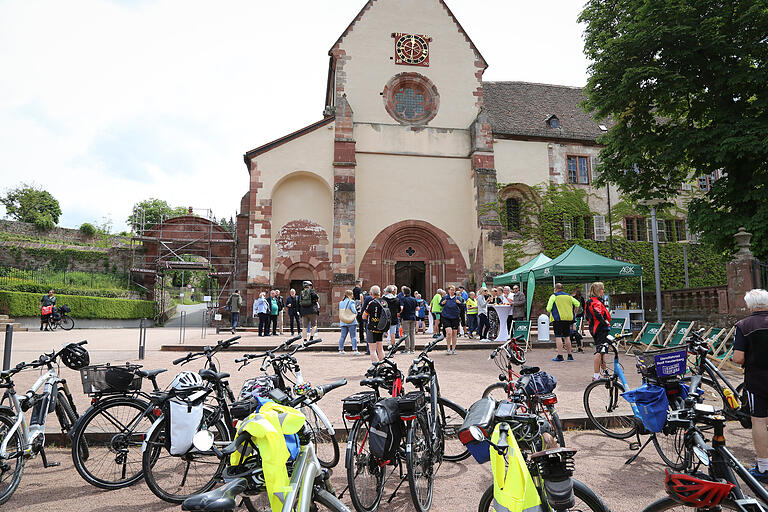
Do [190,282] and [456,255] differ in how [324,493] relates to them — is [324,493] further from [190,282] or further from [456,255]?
[190,282]

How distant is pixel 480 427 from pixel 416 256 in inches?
834

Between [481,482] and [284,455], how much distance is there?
2.67 m

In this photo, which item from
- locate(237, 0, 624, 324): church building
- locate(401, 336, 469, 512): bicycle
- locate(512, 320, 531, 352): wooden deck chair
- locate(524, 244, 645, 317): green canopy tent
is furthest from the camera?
locate(237, 0, 624, 324): church building

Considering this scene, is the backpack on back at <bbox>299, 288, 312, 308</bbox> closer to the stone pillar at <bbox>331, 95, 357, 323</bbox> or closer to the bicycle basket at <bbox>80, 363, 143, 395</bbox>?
the stone pillar at <bbox>331, 95, 357, 323</bbox>

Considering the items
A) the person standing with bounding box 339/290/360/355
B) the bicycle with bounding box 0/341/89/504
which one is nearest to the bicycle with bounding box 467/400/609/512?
the bicycle with bounding box 0/341/89/504

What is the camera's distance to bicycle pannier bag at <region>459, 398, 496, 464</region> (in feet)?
8.05

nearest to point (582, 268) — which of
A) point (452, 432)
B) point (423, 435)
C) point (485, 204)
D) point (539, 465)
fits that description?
point (485, 204)

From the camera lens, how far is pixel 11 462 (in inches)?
166

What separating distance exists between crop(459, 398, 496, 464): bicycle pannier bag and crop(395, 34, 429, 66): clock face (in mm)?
23607

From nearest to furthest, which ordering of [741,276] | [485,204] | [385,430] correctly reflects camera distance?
[385,430] → [741,276] → [485,204]

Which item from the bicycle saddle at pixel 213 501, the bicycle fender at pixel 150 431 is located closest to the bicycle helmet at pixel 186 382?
the bicycle fender at pixel 150 431

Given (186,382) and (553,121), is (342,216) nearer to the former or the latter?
(553,121)

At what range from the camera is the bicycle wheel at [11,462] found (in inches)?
161

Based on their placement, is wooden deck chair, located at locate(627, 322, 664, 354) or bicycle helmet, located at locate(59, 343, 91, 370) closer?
bicycle helmet, located at locate(59, 343, 91, 370)
